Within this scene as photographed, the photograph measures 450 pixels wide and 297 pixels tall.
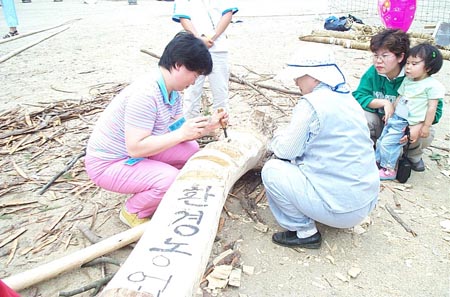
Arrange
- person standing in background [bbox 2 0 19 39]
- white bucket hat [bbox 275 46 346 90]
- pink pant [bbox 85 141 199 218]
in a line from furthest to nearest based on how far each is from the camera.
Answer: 1. person standing in background [bbox 2 0 19 39]
2. pink pant [bbox 85 141 199 218]
3. white bucket hat [bbox 275 46 346 90]

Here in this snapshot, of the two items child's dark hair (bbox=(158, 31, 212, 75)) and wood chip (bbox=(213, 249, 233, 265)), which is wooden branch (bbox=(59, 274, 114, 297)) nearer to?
wood chip (bbox=(213, 249, 233, 265))

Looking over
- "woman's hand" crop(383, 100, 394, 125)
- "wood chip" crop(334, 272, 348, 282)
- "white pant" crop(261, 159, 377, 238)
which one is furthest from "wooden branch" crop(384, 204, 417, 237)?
"woman's hand" crop(383, 100, 394, 125)

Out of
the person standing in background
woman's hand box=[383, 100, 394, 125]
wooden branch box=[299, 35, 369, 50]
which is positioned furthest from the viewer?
the person standing in background

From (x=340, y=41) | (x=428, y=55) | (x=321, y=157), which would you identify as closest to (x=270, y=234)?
(x=321, y=157)

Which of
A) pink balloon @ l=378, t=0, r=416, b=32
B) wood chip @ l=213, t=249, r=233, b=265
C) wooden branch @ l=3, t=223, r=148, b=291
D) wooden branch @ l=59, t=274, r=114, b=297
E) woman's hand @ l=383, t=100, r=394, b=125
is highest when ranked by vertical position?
pink balloon @ l=378, t=0, r=416, b=32

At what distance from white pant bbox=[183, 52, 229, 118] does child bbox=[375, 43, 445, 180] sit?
158 cm

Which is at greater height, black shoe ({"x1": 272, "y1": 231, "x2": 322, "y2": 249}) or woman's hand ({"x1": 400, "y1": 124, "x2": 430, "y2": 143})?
woman's hand ({"x1": 400, "y1": 124, "x2": 430, "y2": 143})

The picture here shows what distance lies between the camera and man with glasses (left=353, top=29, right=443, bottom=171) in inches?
130

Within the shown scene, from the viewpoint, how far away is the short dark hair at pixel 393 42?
326 cm

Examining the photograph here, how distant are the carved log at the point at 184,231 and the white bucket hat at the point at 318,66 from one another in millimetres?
794

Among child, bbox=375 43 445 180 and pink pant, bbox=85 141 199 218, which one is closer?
pink pant, bbox=85 141 199 218

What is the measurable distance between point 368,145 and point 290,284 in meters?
0.95

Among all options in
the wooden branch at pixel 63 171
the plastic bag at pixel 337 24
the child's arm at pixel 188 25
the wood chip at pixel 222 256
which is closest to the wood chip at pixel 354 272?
the wood chip at pixel 222 256

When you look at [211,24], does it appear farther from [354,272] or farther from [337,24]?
[337,24]
